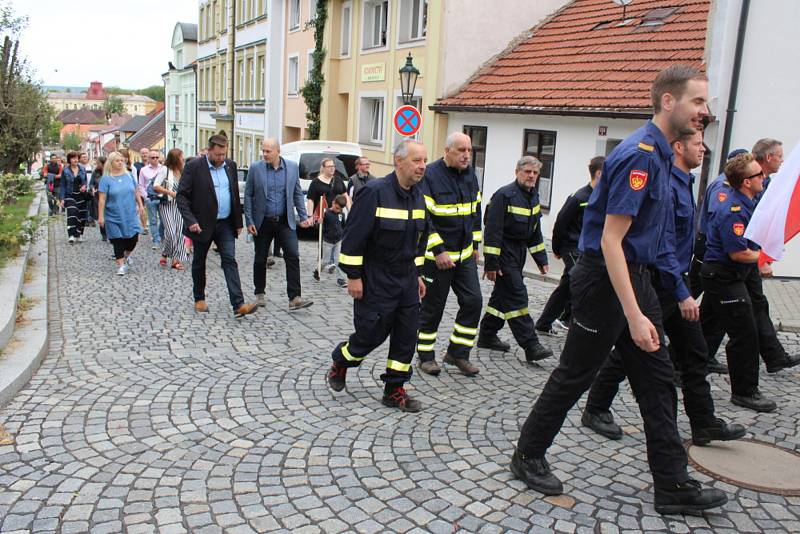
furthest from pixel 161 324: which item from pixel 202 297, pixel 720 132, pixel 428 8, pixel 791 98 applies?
pixel 428 8

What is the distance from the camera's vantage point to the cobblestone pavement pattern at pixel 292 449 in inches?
148

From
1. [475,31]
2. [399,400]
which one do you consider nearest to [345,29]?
[475,31]

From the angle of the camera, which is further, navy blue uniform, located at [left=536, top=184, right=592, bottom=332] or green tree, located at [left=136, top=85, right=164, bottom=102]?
green tree, located at [left=136, top=85, right=164, bottom=102]

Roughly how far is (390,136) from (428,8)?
4.28 m

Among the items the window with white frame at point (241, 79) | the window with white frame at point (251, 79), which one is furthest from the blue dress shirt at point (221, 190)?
the window with white frame at point (241, 79)

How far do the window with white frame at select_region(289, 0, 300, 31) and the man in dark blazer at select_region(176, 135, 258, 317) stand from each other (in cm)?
2533

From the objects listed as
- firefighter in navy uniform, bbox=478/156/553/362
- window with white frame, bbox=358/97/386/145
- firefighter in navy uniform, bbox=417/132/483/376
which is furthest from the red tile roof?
firefighter in navy uniform, bbox=417/132/483/376

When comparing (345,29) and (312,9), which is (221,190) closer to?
(345,29)

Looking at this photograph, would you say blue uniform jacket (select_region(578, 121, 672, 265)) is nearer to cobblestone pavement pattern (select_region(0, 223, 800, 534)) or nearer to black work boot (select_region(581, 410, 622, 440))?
cobblestone pavement pattern (select_region(0, 223, 800, 534))

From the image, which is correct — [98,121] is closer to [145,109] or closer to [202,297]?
[145,109]

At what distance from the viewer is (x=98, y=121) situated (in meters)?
162

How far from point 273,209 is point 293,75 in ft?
85.0

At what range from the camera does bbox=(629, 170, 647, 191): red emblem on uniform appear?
351 centimetres

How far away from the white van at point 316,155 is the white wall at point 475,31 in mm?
3825
